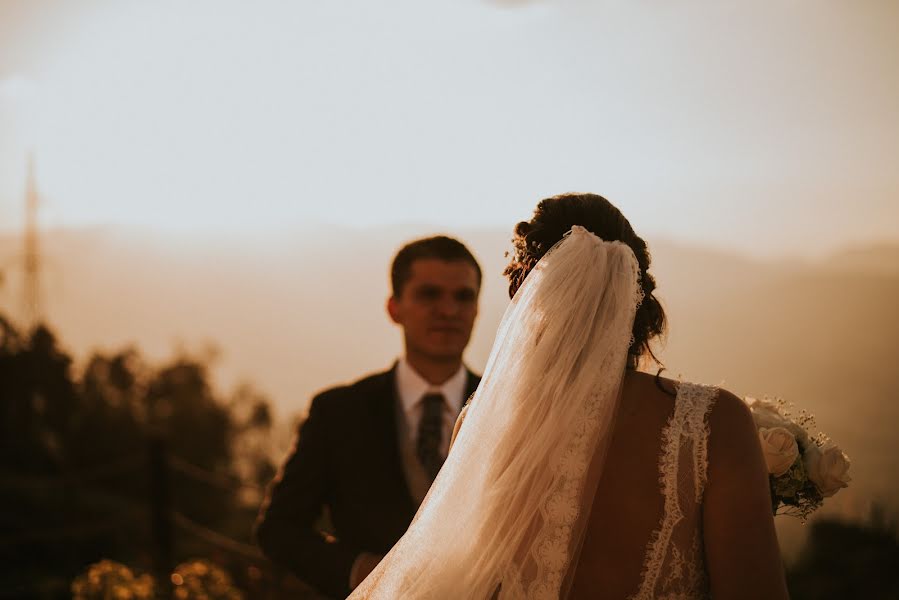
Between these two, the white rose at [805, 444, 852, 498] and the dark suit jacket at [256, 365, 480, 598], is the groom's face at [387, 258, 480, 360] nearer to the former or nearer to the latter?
the dark suit jacket at [256, 365, 480, 598]

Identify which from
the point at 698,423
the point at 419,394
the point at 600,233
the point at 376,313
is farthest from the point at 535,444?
the point at 376,313

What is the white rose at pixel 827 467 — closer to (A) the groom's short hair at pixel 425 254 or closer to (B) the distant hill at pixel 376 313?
(B) the distant hill at pixel 376 313

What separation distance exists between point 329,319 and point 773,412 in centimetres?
1367

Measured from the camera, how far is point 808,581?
17.4 ft

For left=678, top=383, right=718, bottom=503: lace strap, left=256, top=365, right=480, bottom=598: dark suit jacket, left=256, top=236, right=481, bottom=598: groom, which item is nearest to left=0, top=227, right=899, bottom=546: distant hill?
left=256, top=236, right=481, bottom=598: groom

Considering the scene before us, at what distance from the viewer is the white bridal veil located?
2197 mm

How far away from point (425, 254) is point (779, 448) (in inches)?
76.8

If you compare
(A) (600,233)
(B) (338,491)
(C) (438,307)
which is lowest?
(B) (338,491)

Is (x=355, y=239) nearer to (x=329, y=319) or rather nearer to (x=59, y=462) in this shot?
(x=329, y=319)

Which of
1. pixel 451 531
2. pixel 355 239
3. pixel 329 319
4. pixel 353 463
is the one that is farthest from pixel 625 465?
pixel 329 319

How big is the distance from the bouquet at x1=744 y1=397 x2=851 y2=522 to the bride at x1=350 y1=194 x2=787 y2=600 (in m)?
0.33

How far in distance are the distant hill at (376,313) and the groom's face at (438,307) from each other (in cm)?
19

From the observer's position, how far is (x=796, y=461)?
2.47 metres

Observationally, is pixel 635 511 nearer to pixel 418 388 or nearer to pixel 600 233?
pixel 600 233
